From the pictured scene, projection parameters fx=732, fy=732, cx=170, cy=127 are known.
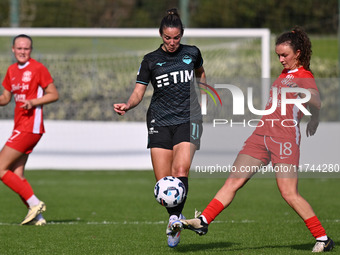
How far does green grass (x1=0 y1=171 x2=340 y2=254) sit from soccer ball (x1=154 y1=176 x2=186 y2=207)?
49cm

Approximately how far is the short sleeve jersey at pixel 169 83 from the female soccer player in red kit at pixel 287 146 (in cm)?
79

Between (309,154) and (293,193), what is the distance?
381 inches

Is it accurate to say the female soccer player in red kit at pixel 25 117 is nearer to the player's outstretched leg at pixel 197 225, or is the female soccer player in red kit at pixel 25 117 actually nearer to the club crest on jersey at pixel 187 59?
the club crest on jersey at pixel 187 59

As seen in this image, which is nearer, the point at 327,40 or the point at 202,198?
the point at 202,198

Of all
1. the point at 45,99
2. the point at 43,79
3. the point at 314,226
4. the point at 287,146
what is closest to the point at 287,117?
the point at 287,146

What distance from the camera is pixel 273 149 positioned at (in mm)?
6727

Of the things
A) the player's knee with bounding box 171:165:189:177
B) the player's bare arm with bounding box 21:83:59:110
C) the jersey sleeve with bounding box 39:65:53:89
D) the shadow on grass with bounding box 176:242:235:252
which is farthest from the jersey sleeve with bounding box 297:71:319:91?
the jersey sleeve with bounding box 39:65:53:89

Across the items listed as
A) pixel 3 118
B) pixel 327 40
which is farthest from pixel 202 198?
pixel 327 40

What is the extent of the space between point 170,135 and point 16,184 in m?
2.60

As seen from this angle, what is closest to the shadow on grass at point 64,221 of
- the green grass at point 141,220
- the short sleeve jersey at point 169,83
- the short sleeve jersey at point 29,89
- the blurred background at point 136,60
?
the green grass at point 141,220

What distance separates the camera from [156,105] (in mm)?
7242

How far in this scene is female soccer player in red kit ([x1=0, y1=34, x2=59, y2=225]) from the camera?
8.85 meters

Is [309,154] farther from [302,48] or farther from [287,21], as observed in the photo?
[302,48]

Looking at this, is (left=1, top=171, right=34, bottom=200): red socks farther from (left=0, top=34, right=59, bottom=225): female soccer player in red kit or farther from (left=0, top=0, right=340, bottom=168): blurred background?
(left=0, top=0, right=340, bottom=168): blurred background
